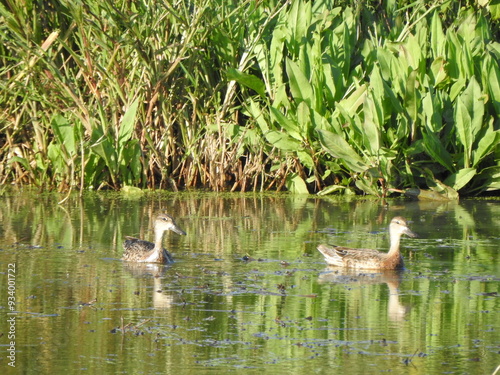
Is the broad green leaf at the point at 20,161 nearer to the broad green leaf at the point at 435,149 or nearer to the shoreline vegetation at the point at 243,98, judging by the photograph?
the shoreline vegetation at the point at 243,98

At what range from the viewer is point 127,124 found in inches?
513

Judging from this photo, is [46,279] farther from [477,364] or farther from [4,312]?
[477,364]

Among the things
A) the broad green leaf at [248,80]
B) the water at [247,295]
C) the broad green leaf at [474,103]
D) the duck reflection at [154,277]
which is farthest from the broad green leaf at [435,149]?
the duck reflection at [154,277]

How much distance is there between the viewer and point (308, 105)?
43.6ft

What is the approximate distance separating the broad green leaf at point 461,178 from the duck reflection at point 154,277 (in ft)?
17.1

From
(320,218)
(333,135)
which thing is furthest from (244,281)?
(333,135)

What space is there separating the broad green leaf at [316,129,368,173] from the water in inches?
35.1

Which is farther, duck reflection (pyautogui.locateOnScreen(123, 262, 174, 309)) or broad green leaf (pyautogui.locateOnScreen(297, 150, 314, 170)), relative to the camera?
broad green leaf (pyautogui.locateOnScreen(297, 150, 314, 170))

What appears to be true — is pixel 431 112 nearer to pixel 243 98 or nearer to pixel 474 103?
pixel 474 103

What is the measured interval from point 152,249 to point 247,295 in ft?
5.73

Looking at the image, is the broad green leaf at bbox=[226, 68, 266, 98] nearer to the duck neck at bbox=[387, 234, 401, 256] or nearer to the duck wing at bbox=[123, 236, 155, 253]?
the duck wing at bbox=[123, 236, 155, 253]

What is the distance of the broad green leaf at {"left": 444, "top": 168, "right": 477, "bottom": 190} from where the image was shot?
1277 centimetres

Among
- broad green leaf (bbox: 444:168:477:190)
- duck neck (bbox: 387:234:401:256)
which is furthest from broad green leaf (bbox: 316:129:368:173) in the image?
duck neck (bbox: 387:234:401:256)

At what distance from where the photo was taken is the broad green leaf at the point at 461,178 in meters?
12.8
